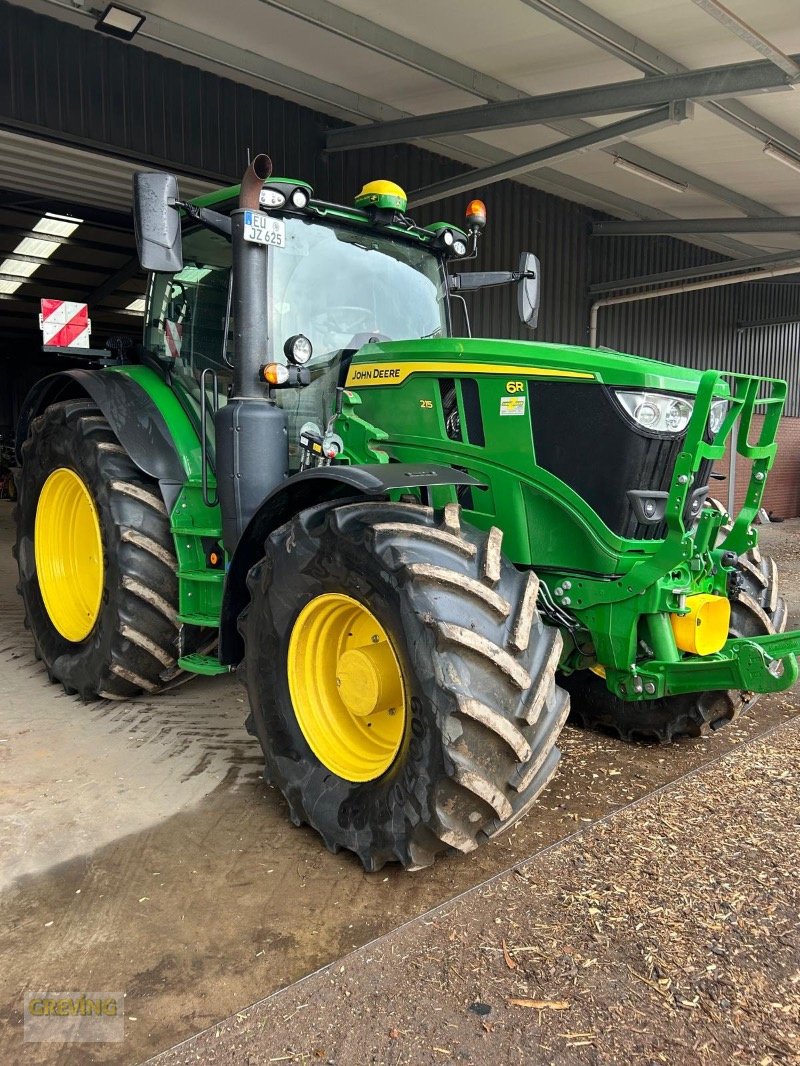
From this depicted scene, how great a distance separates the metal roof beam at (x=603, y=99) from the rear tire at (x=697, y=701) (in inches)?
161

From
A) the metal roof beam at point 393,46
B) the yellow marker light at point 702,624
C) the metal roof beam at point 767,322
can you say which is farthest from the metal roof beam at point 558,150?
the metal roof beam at point 767,322

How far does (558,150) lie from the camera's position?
7.68 metres

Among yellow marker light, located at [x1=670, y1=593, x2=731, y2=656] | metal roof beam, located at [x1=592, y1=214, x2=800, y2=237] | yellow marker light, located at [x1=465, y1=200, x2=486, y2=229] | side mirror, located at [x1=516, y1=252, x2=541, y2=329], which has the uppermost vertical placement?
metal roof beam, located at [x1=592, y1=214, x2=800, y2=237]

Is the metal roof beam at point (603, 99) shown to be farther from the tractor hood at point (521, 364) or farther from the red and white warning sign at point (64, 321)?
the tractor hood at point (521, 364)

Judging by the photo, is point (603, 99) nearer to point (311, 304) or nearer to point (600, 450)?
point (311, 304)

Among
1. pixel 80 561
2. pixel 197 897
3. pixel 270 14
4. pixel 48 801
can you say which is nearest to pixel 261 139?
pixel 270 14

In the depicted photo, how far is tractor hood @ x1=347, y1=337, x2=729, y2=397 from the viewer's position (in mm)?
2982

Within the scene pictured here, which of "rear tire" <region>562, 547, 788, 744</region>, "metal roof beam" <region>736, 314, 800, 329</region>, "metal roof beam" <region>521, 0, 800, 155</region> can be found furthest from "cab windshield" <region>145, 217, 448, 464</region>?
"metal roof beam" <region>736, 314, 800, 329</region>

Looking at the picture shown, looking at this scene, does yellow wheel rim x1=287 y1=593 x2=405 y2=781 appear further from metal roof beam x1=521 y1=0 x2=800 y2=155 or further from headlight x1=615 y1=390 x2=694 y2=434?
metal roof beam x1=521 y1=0 x2=800 y2=155

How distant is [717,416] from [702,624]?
774mm

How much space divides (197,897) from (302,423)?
2063mm

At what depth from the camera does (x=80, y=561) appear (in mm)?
5004

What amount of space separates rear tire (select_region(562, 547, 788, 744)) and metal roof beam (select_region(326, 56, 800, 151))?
408cm

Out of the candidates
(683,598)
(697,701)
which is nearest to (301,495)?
(683,598)
